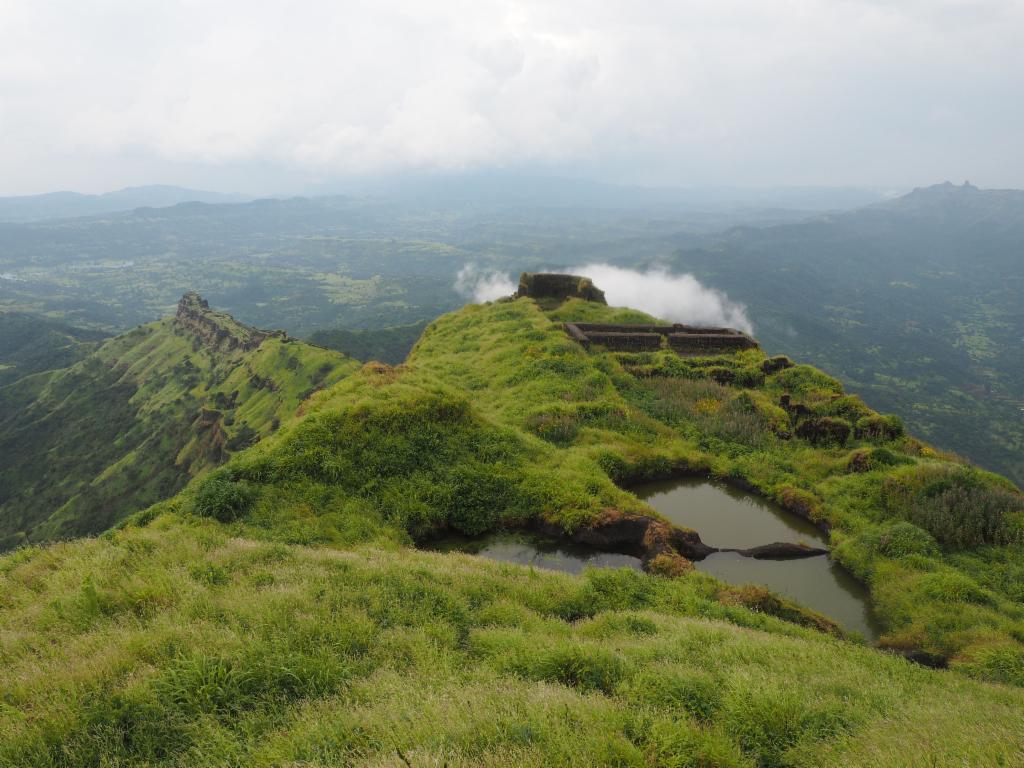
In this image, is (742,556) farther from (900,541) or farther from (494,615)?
(494,615)

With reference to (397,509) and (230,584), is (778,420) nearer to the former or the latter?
(397,509)

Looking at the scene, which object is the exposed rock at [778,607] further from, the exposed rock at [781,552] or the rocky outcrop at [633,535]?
the exposed rock at [781,552]

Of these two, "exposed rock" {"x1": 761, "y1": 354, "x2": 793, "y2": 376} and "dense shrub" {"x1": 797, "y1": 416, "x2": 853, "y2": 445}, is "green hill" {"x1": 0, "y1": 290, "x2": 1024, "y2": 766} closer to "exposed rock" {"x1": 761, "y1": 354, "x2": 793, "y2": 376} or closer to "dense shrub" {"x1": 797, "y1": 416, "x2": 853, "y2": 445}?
"dense shrub" {"x1": 797, "y1": 416, "x2": 853, "y2": 445}

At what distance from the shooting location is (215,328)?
104 meters

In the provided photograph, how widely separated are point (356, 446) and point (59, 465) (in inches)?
4169

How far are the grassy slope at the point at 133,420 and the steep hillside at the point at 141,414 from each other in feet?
0.82

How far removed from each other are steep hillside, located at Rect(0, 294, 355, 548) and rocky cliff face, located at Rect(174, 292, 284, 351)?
13.7 inches

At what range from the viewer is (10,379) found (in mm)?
143250

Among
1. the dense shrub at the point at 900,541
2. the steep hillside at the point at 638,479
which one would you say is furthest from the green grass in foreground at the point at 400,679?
the dense shrub at the point at 900,541

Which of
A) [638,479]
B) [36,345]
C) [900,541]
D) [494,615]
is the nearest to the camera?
[494,615]

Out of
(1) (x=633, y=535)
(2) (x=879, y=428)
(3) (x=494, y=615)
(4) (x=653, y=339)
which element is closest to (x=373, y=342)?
(4) (x=653, y=339)

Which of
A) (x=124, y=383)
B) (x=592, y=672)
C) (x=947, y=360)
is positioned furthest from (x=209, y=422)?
(x=947, y=360)

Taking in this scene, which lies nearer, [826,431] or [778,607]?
[778,607]

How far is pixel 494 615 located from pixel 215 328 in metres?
116
